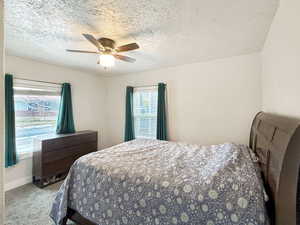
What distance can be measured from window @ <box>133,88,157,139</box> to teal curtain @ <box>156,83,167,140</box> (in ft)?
0.93

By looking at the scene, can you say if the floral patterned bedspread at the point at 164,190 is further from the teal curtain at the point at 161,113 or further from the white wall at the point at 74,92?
the white wall at the point at 74,92

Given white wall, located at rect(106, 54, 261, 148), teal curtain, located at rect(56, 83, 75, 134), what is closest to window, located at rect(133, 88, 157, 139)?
white wall, located at rect(106, 54, 261, 148)

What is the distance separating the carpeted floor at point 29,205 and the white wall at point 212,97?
99.9 inches

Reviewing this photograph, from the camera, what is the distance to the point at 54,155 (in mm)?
2924

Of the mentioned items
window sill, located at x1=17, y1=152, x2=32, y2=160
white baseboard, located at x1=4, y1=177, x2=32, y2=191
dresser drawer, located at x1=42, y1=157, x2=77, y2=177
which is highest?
window sill, located at x1=17, y1=152, x2=32, y2=160

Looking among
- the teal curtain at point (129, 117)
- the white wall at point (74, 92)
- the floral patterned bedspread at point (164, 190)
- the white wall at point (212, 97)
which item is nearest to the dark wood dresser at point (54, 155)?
the white wall at point (74, 92)

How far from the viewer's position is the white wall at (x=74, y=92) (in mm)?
2848

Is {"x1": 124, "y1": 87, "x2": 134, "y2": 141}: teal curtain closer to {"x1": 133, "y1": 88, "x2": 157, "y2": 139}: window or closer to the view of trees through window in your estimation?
{"x1": 133, "y1": 88, "x2": 157, "y2": 139}: window

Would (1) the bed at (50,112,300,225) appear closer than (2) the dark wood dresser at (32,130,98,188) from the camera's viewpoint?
Yes

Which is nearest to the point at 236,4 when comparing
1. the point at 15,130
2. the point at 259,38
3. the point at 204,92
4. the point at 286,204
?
the point at 259,38

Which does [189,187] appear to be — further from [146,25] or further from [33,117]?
[33,117]

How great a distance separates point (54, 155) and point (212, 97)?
325 cm

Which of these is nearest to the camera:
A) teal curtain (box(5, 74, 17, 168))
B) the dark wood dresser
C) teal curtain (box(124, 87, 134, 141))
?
teal curtain (box(5, 74, 17, 168))

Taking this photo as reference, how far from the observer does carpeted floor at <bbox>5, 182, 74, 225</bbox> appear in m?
1.95
